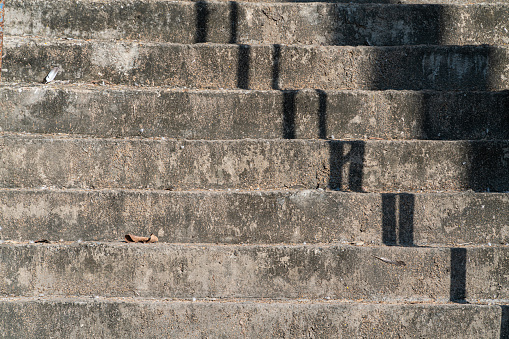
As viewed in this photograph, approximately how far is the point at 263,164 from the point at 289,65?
1014mm

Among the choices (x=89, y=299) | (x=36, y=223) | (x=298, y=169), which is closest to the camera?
(x=89, y=299)

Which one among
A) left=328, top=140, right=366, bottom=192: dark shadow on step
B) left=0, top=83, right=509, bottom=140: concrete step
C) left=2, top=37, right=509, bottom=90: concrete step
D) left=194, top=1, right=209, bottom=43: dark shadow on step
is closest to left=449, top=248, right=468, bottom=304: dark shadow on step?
left=328, top=140, right=366, bottom=192: dark shadow on step

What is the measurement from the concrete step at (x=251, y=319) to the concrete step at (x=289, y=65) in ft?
6.05

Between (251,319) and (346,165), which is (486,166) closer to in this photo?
(346,165)

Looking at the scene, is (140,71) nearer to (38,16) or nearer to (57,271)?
(38,16)

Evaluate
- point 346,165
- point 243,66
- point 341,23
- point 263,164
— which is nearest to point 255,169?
point 263,164

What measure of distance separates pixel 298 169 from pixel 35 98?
2070 mm

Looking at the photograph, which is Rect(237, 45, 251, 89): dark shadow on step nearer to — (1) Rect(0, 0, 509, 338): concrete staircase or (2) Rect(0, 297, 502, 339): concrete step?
(1) Rect(0, 0, 509, 338): concrete staircase

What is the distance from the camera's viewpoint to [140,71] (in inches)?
158

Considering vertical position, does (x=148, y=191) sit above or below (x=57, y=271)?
above

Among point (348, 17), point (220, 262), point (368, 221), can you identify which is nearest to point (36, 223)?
point (220, 262)

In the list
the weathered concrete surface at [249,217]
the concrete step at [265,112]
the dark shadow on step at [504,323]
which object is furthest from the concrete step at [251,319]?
the concrete step at [265,112]

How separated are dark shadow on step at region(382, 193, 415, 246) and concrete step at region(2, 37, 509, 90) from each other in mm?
1158

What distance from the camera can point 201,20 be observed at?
14.5 feet
